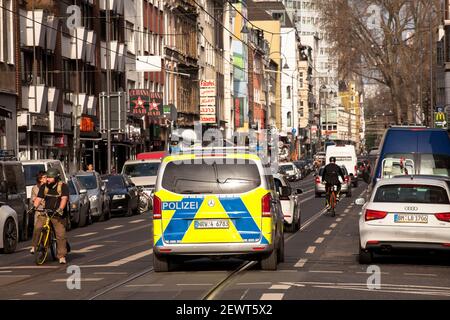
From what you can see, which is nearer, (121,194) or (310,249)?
(310,249)

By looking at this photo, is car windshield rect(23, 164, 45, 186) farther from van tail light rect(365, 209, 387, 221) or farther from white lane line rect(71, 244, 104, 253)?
van tail light rect(365, 209, 387, 221)

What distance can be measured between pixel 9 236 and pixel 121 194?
18177 mm

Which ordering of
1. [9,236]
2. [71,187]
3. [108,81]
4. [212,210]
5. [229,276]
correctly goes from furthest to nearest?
[108,81], [71,187], [9,236], [212,210], [229,276]

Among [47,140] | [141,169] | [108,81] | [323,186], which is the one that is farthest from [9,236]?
[323,186]

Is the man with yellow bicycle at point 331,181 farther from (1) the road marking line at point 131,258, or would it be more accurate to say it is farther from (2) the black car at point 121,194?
(1) the road marking line at point 131,258

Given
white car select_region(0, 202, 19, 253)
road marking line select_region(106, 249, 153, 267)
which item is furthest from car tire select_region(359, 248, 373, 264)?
white car select_region(0, 202, 19, 253)

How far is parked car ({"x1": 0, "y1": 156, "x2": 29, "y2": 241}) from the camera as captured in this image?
90.6 feet

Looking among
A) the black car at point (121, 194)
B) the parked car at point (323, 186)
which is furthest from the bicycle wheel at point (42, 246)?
the parked car at point (323, 186)

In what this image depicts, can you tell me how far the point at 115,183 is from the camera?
4456 centimetres

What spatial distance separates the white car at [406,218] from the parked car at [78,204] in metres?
16.6

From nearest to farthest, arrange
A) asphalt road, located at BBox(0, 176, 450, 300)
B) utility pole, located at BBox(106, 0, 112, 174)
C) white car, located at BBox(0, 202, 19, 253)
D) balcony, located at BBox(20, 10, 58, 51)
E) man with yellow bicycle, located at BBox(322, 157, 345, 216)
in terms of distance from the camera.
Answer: asphalt road, located at BBox(0, 176, 450, 300)
white car, located at BBox(0, 202, 19, 253)
man with yellow bicycle, located at BBox(322, 157, 345, 216)
balcony, located at BBox(20, 10, 58, 51)
utility pole, located at BBox(106, 0, 112, 174)

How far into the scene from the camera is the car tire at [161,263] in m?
18.7

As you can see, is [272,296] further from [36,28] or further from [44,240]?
[36,28]

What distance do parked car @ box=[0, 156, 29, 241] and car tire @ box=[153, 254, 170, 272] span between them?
867 cm
